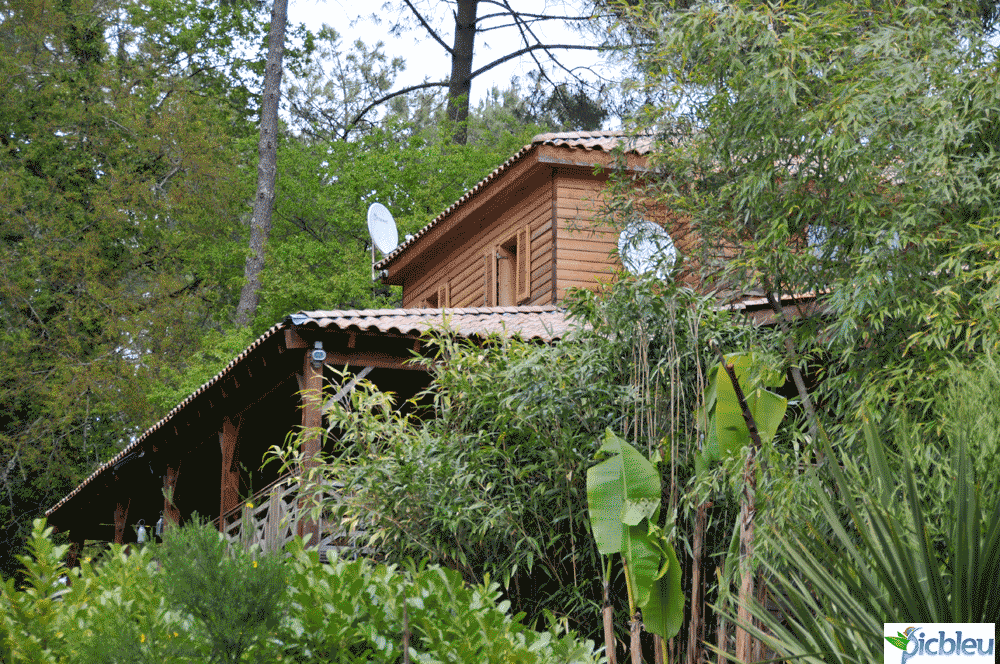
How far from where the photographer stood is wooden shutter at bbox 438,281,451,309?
19.2m

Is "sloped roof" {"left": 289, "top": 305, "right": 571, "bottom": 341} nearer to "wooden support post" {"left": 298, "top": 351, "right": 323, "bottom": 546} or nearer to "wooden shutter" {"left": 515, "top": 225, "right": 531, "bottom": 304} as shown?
"wooden support post" {"left": 298, "top": 351, "right": 323, "bottom": 546}

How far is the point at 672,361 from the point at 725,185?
1.22 m

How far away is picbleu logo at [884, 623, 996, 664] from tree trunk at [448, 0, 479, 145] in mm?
23776

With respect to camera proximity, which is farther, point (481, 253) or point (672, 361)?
point (481, 253)

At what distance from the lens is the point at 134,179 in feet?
80.3

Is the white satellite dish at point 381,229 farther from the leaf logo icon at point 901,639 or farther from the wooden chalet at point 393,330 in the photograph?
the leaf logo icon at point 901,639

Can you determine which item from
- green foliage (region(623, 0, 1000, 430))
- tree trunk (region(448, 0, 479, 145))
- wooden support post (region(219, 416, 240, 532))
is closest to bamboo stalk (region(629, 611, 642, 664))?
green foliage (region(623, 0, 1000, 430))

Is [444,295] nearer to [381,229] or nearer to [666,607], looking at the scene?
[381,229]

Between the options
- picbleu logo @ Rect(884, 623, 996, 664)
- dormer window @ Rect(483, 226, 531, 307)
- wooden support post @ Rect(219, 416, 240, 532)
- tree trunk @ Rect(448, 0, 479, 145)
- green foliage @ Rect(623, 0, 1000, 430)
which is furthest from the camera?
tree trunk @ Rect(448, 0, 479, 145)

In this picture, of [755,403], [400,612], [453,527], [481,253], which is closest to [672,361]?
[755,403]

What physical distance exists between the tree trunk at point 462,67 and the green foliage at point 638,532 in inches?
816

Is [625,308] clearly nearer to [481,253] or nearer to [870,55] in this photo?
[870,55]

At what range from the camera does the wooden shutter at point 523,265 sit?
640 inches

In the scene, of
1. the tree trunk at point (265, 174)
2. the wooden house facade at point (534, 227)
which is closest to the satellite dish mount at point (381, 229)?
the wooden house facade at point (534, 227)
